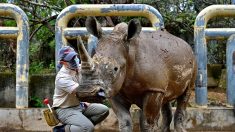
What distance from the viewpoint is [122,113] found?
4.46 m

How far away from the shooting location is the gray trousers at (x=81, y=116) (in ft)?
14.4

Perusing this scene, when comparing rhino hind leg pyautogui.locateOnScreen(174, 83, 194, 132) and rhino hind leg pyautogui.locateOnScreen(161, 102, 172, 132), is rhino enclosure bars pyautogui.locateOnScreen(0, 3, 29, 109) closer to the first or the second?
rhino hind leg pyautogui.locateOnScreen(161, 102, 172, 132)

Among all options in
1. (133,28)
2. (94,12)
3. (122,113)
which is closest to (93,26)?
(133,28)

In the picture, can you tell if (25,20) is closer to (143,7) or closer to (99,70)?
(143,7)

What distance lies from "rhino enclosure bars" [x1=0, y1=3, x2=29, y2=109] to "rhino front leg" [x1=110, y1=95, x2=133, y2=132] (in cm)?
181

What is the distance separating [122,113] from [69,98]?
54 cm

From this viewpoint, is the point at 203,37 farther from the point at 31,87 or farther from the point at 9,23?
the point at 9,23

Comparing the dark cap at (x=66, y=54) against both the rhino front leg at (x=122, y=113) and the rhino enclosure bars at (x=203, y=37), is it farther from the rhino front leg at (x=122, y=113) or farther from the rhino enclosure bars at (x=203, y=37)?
the rhino enclosure bars at (x=203, y=37)

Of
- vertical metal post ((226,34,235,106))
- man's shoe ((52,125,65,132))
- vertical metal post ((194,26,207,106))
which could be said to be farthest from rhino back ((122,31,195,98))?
vertical metal post ((226,34,235,106))

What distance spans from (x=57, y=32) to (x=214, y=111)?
7.36 ft

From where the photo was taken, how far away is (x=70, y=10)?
6023 mm

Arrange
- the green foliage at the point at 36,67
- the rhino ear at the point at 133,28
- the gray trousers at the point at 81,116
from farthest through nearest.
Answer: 1. the green foliage at the point at 36,67
2. the gray trousers at the point at 81,116
3. the rhino ear at the point at 133,28

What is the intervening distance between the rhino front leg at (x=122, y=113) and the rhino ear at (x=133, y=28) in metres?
0.67

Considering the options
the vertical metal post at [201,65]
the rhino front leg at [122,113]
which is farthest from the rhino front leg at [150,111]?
the vertical metal post at [201,65]
